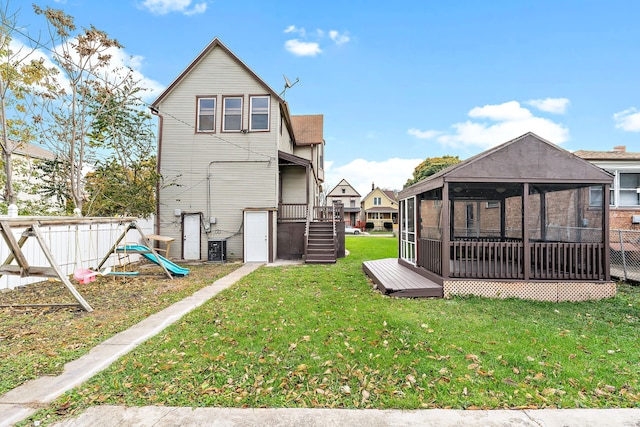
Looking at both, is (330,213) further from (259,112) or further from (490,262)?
(490,262)

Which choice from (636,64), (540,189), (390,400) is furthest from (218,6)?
(636,64)

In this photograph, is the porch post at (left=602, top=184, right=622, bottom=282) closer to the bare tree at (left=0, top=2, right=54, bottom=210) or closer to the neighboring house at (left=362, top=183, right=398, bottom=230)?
the bare tree at (left=0, top=2, right=54, bottom=210)

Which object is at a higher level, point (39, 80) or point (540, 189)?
point (39, 80)

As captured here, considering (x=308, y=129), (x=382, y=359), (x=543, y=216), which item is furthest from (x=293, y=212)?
(x=382, y=359)

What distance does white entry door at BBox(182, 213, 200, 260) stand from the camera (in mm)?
13026

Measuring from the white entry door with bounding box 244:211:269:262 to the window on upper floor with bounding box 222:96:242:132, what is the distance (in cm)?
381

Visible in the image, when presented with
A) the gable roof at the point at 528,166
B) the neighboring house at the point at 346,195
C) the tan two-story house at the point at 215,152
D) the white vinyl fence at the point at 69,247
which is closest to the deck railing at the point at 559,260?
the gable roof at the point at 528,166

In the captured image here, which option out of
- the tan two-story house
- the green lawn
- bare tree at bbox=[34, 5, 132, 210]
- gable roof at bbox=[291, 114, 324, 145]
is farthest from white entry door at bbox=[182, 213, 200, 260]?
gable roof at bbox=[291, 114, 324, 145]

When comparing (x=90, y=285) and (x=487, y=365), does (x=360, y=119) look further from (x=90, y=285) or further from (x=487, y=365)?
(x=487, y=365)

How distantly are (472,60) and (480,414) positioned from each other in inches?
632

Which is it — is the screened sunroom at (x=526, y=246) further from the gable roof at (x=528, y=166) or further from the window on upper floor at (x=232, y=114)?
the window on upper floor at (x=232, y=114)

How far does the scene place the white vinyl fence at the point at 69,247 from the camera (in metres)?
7.62

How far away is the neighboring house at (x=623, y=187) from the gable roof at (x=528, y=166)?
688cm

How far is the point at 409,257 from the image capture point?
9359mm
